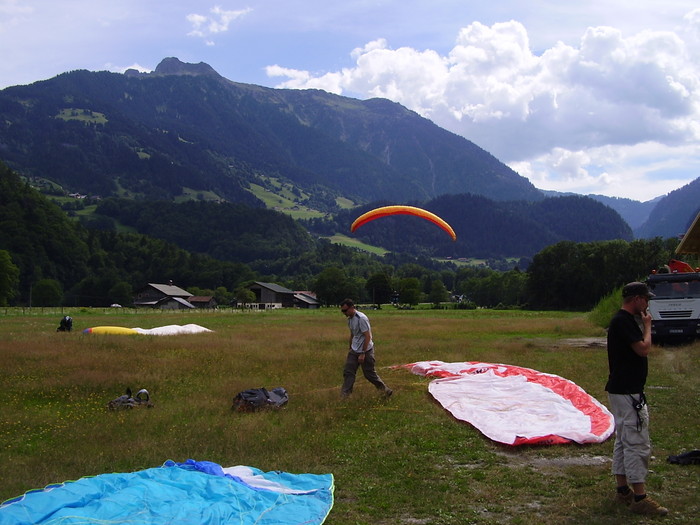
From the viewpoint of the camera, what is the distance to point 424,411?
40.5ft

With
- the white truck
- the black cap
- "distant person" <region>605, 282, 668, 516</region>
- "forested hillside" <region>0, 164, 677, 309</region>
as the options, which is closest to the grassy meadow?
"distant person" <region>605, 282, 668, 516</region>

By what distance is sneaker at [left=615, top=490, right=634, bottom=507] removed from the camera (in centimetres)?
674

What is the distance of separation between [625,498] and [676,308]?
20031 millimetres

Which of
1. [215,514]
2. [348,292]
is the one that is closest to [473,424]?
[215,514]

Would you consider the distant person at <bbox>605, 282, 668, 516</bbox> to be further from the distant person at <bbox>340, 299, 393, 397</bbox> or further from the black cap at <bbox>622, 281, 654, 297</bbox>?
the distant person at <bbox>340, 299, 393, 397</bbox>

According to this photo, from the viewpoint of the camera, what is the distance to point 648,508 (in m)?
6.41

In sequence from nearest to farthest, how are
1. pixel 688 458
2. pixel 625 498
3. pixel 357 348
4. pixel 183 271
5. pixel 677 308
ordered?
1. pixel 625 498
2. pixel 688 458
3. pixel 357 348
4. pixel 677 308
5. pixel 183 271

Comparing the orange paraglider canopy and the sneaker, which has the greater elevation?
the orange paraglider canopy

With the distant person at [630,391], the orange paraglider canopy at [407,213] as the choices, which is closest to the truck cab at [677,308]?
the orange paraglider canopy at [407,213]

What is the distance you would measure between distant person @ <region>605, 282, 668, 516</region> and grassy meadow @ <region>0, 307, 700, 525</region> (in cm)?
39

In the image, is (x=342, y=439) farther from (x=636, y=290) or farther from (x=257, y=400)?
(x=636, y=290)

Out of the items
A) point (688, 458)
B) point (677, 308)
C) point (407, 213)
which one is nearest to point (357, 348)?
point (688, 458)

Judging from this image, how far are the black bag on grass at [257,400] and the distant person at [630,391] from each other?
734cm

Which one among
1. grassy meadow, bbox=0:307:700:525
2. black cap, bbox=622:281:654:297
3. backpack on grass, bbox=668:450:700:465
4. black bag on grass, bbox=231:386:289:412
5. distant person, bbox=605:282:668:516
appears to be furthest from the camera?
black bag on grass, bbox=231:386:289:412
